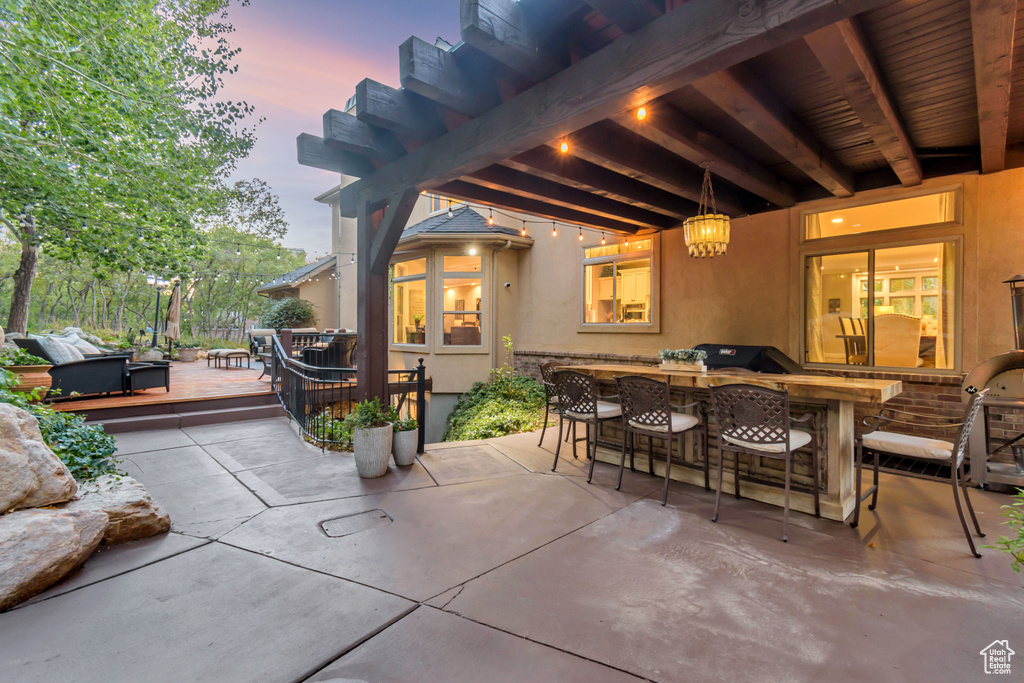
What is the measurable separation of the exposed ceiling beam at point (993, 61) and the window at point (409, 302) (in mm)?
8275

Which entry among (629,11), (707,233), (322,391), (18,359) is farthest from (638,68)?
(18,359)

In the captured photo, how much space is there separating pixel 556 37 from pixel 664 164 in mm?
2237

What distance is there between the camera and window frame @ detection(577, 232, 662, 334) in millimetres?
7098

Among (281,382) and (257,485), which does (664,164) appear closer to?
(257,485)

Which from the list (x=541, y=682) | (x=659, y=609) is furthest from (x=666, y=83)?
(x=541, y=682)

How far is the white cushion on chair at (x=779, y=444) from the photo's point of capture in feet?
10.4

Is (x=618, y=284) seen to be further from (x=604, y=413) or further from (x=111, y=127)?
(x=111, y=127)

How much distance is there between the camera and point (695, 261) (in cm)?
665

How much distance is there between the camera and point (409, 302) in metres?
10.1

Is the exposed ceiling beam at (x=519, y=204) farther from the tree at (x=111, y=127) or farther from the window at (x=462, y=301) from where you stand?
the tree at (x=111, y=127)

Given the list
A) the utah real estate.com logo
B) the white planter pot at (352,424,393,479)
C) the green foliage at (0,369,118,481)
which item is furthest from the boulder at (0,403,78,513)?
the utah real estate.com logo

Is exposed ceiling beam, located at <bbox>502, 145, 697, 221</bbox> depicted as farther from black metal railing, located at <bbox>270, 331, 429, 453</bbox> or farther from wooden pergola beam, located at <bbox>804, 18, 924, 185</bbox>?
black metal railing, located at <bbox>270, 331, 429, 453</bbox>

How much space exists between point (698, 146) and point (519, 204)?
243 centimetres

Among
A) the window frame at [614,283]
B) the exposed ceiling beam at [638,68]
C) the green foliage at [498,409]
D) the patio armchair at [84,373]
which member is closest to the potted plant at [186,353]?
the patio armchair at [84,373]
